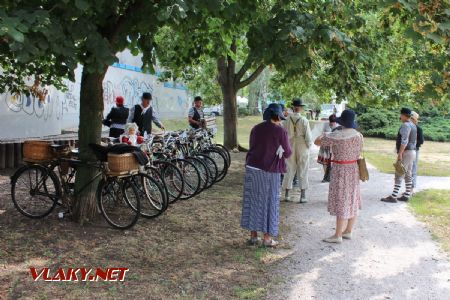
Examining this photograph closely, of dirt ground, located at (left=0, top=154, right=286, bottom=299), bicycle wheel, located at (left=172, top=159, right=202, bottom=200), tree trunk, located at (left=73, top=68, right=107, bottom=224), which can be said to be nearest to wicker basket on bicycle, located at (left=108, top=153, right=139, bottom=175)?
tree trunk, located at (left=73, top=68, right=107, bottom=224)

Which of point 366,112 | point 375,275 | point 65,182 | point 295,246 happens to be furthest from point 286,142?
point 366,112

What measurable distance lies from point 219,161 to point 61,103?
7855mm

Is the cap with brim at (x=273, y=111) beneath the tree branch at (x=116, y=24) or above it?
beneath

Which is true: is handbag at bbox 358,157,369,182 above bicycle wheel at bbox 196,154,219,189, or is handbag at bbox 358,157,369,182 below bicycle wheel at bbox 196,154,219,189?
above

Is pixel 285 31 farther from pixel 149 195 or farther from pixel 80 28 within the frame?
pixel 149 195

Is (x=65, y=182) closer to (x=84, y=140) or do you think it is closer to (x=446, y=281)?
(x=84, y=140)

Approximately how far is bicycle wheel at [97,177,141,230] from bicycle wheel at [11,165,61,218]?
2.35 feet

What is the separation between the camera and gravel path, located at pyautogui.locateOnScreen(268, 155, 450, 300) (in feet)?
14.5

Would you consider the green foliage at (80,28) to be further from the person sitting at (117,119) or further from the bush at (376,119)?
the bush at (376,119)

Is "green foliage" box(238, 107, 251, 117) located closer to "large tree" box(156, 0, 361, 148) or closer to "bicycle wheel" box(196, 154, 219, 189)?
"bicycle wheel" box(196, 154, 219, 189)

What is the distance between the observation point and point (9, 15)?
3670 mm

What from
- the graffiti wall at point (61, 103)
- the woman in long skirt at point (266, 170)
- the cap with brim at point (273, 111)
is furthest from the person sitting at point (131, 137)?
the graffiti wall at point (61, 103)

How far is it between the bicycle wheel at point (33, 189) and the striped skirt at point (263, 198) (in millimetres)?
2672

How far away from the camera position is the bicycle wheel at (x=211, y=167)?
8.72 meters
